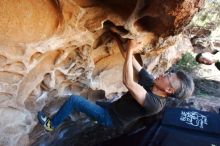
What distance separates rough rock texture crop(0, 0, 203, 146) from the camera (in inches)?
107

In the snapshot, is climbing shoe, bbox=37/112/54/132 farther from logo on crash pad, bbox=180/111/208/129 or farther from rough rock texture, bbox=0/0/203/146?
logo on crash pad, bbox=180/111/208/129

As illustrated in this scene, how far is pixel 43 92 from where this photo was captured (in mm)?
3309

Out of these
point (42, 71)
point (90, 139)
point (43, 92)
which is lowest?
point (90, 139)

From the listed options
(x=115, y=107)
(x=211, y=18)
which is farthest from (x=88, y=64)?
(x=211, y=18)

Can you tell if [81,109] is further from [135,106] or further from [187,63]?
[187,63]

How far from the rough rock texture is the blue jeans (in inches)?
8.7

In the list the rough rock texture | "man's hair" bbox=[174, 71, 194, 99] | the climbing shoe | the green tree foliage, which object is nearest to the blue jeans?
the climbing shoe

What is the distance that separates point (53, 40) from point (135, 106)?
0.91m

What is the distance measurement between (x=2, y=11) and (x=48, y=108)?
1184mm

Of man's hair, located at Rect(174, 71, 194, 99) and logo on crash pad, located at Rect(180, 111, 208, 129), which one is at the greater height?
man's hair, located at Rect(174, 71, 194, 99)

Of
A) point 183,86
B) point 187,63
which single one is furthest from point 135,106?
point 187,63

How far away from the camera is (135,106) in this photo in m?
3.11

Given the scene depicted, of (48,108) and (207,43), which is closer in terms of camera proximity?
(48,108)

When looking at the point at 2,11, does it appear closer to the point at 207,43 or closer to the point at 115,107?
the point at 115,107
